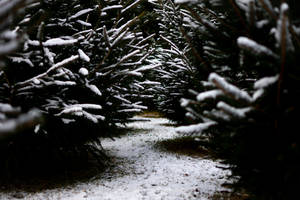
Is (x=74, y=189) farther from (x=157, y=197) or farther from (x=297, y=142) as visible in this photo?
(x=297, y=142)

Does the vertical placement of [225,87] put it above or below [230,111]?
above

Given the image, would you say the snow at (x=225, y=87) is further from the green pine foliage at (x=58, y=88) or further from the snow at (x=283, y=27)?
the green pine foliage at (x=58, y=88)

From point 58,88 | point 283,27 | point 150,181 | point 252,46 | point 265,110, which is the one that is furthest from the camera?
point 150,181

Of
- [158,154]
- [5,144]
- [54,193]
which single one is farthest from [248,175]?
[158,154]

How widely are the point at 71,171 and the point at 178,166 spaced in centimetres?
171

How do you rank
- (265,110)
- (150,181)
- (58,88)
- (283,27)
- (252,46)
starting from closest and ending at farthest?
(283,27) → (252,46) → (265,110) → (58,88) → (150,181)

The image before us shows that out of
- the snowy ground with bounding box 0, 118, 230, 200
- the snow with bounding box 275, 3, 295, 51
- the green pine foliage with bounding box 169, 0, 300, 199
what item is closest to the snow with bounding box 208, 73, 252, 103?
the green pine foliage with bounding box 169, 0, 300, 199

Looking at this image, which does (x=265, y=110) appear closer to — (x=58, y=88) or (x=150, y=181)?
(x=150, y=181)

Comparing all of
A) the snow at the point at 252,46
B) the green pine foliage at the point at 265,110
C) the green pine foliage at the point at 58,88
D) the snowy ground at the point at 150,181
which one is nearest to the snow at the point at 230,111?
the green pine foliage at the point at 265,110

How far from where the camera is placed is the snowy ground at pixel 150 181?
3.02 meters

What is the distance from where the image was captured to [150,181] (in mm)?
3584

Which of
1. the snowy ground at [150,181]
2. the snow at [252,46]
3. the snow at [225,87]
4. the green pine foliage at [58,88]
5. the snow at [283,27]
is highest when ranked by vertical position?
the snow at [283,27]

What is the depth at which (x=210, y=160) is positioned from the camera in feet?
15.8

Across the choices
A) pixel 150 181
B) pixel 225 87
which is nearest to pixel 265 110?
pixel 225 87
